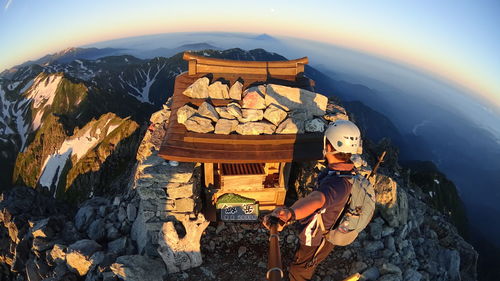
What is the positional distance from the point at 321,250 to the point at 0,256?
1712cm

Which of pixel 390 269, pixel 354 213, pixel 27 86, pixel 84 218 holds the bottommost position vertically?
pixel 27 86

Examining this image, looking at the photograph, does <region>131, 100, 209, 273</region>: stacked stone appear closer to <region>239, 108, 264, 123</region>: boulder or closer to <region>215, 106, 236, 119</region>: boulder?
<region>215, 106, 236, 119</region>: boulder

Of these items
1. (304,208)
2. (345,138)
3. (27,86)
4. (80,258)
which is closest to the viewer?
(304,208)

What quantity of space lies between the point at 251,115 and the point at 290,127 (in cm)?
134

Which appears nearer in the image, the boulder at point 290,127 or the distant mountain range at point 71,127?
the boulder at point 290,127

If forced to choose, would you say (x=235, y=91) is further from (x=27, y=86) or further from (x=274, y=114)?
(x=27, y=86)

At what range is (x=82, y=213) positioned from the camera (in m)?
10.7

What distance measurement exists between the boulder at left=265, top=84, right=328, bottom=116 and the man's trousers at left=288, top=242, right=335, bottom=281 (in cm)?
503

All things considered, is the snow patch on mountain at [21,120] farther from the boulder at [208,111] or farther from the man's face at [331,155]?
the man's face at [331,155]

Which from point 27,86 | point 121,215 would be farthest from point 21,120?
point 121,215

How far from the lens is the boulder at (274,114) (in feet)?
28.9

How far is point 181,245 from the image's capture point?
24.8 ft

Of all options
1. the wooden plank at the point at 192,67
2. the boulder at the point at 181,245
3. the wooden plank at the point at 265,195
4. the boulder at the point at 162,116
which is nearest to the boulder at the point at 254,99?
the wooden plank at the point at 192,67

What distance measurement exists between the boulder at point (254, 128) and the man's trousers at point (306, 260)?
4.04 meters
